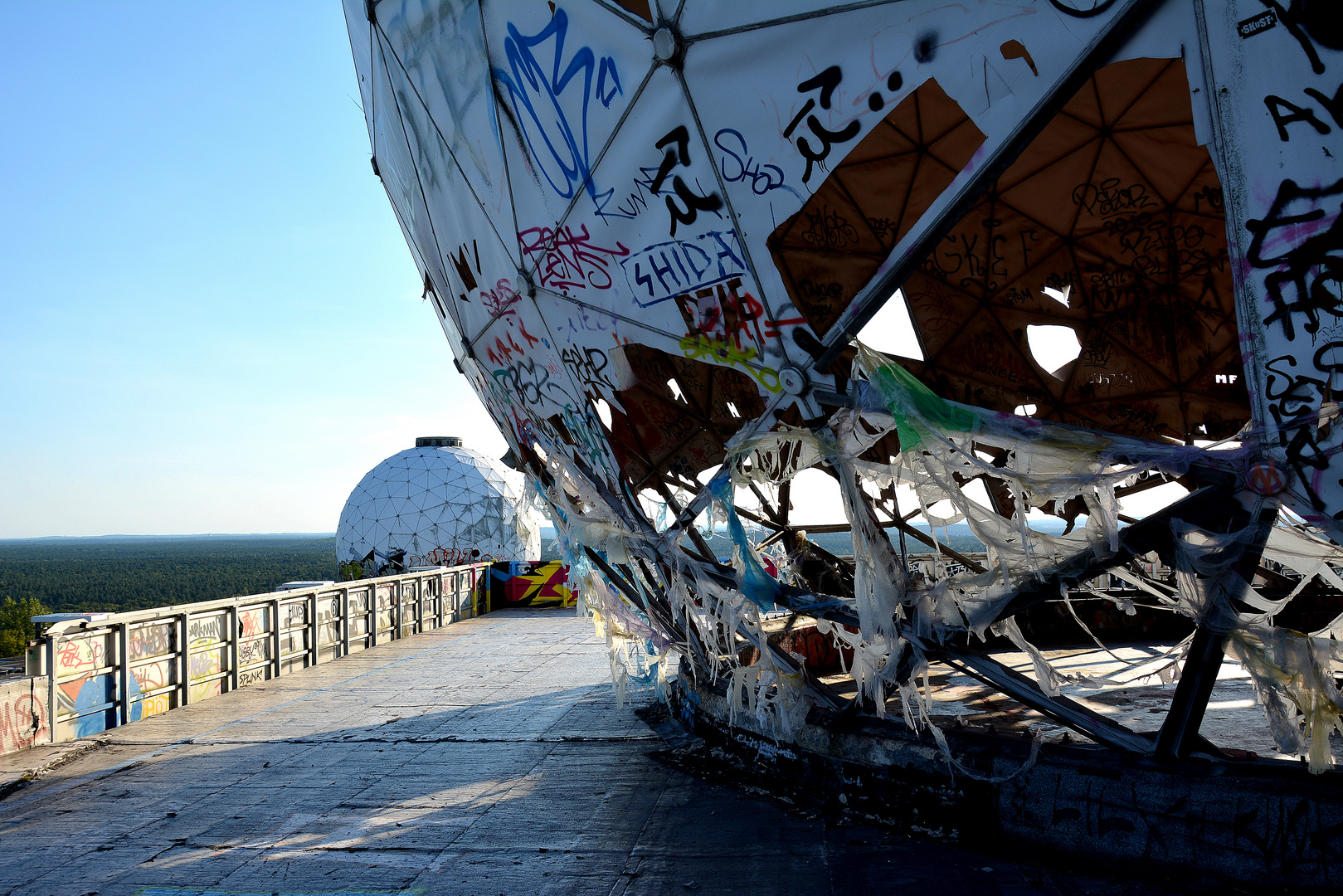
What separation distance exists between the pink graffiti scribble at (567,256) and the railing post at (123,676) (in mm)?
6292

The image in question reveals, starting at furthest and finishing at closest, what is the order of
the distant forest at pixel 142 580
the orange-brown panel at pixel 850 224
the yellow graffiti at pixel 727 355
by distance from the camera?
the distant forest at pixel 142 580 → the yellow graffiti at pixel 727 355 → the orange-brown panel at pixel 850 224

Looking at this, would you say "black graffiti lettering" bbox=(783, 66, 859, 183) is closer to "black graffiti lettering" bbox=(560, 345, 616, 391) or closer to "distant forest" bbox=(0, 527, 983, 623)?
"black graffiti lettering" bbox=(560, 345, 616, 391)

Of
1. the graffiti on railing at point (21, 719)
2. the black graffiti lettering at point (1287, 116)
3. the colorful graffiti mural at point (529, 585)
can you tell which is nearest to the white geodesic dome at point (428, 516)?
the colorful graffiti mural at point (529, 585)

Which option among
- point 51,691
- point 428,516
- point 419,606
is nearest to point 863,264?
point 51,691

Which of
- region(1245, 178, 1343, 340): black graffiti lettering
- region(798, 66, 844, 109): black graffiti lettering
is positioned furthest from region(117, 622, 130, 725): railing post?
region(1245, 178, 1343, 340): black graffiti lettering

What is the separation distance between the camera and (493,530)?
86.4 ft

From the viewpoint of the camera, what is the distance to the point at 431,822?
5457mm

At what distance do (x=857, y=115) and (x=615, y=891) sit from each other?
4132 millimetres

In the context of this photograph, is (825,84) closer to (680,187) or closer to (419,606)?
(680,187)

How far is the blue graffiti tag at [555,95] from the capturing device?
15.7 feet

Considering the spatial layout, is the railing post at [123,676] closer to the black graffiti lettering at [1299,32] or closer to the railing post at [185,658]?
the railing post at [185,658]

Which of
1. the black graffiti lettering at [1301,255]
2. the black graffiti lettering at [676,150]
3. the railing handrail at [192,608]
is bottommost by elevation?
the railing handrail at [192,608]

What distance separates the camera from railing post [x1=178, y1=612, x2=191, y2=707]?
934 centimetres

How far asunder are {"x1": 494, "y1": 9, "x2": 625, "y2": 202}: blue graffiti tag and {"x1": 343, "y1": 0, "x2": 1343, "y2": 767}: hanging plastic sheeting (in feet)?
0.07
